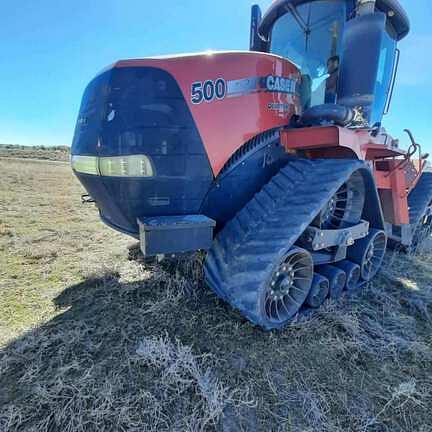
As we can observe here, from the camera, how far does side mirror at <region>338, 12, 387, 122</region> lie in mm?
2518

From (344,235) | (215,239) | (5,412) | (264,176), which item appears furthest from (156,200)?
(344,235)

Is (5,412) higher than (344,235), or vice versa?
(344,235)

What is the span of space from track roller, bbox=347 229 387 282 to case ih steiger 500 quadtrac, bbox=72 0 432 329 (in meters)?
0.02

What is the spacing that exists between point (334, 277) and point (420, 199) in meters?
3.53

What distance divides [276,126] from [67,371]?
7.63 ft

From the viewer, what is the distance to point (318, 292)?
98.7 inches

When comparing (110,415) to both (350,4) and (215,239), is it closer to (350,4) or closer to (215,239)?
(215,239)

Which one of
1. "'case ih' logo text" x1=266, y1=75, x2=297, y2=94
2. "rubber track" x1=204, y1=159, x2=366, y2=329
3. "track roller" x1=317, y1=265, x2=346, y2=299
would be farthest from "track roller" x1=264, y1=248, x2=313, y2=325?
"'case ih' logo text" x1=266, y1=75, x2=297, y2=94

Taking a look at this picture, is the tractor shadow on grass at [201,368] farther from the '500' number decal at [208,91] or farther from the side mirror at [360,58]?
the side mirror at [360,58]

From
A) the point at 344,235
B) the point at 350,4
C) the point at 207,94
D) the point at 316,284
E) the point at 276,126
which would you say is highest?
the point at 350,4

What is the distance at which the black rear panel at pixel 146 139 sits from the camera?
72.0 inches

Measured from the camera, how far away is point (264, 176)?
2510 mm

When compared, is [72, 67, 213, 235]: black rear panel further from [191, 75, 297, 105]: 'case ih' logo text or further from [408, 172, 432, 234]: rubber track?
[408, 172, 432, 234]: rubber track

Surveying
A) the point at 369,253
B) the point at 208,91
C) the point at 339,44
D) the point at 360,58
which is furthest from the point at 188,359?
the point at 339,44
